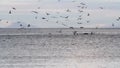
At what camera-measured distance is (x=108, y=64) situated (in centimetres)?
3712

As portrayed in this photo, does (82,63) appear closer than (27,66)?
No

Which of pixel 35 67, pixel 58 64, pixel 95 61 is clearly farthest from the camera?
pixel 95 61

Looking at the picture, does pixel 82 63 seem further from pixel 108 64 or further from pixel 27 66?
pixel 27 66

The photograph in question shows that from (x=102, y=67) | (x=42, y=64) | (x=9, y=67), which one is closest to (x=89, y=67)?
(x=102, y=67)

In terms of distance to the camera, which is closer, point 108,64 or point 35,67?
point 35,67

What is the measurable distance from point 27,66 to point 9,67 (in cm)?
138

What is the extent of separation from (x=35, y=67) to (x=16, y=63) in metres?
3.51

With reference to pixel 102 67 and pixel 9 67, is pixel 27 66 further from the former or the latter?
pixel 102 67

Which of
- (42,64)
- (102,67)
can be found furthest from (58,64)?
(102,67)

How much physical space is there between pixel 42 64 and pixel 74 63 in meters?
3.05

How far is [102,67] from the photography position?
116 feet

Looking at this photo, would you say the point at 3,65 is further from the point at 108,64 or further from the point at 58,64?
the point at 108,64

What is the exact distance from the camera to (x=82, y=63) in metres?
38.3

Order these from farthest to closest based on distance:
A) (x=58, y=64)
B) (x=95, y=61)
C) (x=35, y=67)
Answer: (x=95, y=61)
(x=58, y=64)
(x=35, y=67)
